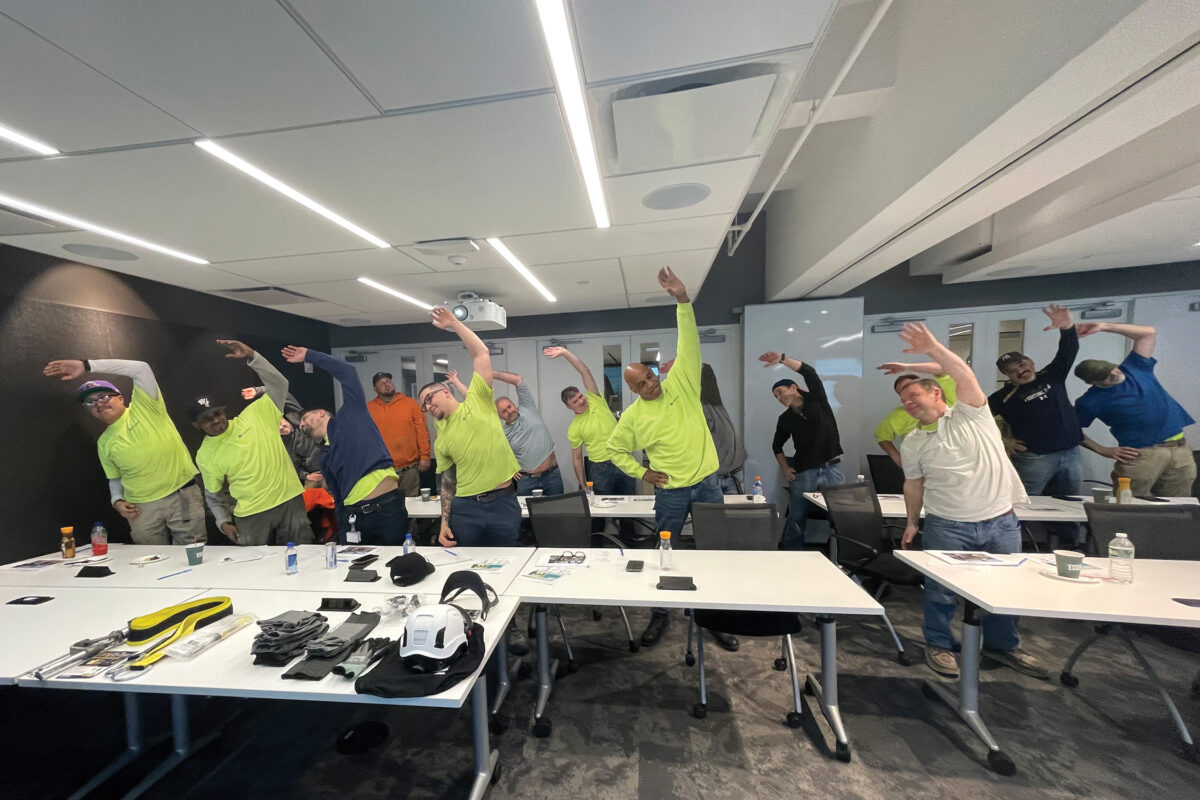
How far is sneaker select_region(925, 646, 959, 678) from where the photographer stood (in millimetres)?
2215

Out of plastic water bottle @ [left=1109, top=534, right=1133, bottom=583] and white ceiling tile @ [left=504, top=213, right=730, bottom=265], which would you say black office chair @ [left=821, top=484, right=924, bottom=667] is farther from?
white ceiling tile @ [left=504, top=213, right=730, bottom=265]

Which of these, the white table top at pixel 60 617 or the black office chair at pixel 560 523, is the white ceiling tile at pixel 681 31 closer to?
the black office chair at pixel 560 523

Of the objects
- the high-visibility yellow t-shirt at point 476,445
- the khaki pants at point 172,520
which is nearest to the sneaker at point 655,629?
the high-visibility yellow t-shirt at point 476,445

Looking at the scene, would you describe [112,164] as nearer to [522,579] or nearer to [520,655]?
[522,579]

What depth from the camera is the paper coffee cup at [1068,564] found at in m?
1.72

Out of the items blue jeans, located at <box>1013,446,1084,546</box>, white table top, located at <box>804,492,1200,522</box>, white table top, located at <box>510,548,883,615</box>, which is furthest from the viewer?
blue jeans, located at <box>1013,446,1084,546</box>

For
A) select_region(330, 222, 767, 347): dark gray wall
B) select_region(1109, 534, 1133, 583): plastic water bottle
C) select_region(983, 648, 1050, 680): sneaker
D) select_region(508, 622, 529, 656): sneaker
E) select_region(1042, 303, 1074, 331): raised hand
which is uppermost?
select_region(330, 222, 767, 347): dark gray wall

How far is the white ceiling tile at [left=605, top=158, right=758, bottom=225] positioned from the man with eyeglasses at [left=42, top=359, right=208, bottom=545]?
A: 12.1ft

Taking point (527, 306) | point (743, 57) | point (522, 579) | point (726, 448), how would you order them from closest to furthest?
point (743, 57) < point (522, 579) < point (726, 448) < point (527, 306)

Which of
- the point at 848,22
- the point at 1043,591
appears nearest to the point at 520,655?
the point at 1043,591

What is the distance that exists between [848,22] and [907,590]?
3937 millimetres

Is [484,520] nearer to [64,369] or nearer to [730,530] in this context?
[730,530]

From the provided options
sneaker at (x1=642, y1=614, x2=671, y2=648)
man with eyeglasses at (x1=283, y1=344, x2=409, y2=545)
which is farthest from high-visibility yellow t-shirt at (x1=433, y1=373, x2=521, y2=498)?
sneaker at (x1=642, y1=614, x2=671, y2=648)

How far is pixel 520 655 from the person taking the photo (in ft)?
8.41
